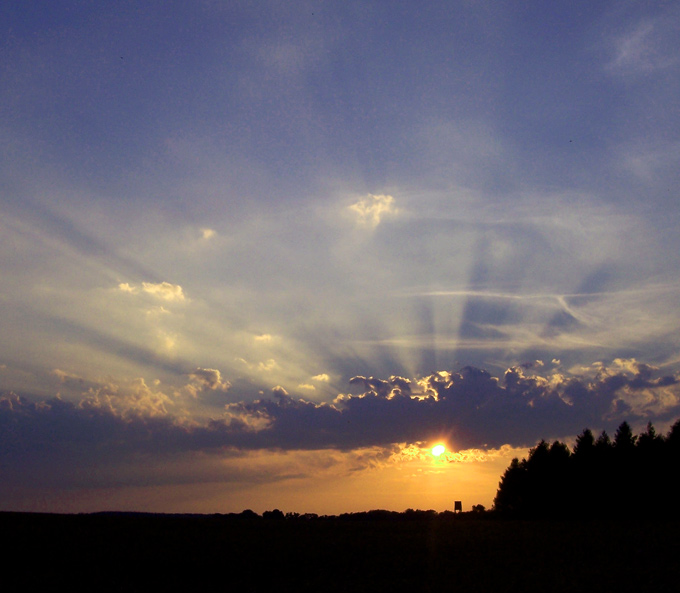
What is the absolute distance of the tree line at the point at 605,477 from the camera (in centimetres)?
9175

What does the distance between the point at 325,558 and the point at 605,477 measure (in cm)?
6700

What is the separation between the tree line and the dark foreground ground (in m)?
35.6

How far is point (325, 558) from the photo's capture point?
146 ft

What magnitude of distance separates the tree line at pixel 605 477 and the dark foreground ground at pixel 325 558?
117 feet

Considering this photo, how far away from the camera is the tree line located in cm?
9175

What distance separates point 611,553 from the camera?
147 ft

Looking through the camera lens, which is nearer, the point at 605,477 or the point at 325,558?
the point at 325,558

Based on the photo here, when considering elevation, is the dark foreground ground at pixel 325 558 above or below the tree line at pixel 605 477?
below

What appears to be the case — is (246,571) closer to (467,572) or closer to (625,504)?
(467,572)

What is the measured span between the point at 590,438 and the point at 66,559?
3365 inches

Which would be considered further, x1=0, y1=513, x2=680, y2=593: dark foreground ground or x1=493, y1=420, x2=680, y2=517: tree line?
x1=493, y1=420, x2=680, y2=517: tree line

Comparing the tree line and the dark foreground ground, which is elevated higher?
the tree line

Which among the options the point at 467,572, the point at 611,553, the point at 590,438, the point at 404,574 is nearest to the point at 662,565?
the point at 611,553

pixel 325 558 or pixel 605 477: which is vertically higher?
pixel 605 477
